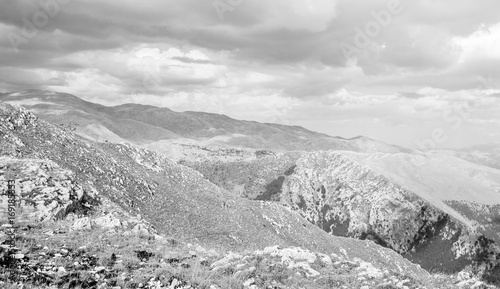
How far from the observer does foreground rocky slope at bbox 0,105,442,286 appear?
32250 millimetres

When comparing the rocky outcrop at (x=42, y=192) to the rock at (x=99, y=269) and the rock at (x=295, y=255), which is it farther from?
the rock at (x=295, y=255)

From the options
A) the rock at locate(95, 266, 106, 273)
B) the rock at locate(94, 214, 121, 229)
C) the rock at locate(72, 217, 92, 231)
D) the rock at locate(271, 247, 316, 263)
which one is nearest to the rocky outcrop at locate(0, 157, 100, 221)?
the rock at locate(72, 217, 92, 231)

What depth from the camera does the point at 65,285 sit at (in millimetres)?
14172

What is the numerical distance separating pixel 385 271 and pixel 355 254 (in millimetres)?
78601

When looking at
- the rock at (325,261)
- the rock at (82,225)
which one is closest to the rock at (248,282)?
the rock at (325,261)

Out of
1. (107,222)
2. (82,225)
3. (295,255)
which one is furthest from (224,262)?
(107,222)

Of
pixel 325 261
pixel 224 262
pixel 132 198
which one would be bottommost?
pixel 132 198

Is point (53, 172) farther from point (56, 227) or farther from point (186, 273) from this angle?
point (186, 273)

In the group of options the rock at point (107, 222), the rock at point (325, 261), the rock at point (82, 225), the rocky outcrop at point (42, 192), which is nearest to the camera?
the rock at point (325, 261)

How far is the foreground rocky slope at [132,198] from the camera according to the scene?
32250 mm

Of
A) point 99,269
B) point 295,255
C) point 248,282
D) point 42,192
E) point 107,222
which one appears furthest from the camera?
point 42,192

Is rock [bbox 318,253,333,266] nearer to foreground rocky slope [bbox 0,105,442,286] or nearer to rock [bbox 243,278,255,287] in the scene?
foreground rocky slope [bbox 0,105,442,286]

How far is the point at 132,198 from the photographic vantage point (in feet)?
196

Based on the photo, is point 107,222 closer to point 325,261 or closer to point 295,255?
point 295,255
